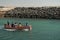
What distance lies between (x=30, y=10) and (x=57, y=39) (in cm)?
9146

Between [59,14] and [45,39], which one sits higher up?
[45,39]

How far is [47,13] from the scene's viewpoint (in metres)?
122

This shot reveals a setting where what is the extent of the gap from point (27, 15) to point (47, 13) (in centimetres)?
971

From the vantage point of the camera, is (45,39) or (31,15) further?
(31,15)

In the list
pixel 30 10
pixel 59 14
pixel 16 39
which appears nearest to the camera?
pixel 16 39

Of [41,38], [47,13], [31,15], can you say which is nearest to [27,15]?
[31,15]

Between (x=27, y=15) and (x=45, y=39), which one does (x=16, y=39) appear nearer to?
(x=45, y=39)

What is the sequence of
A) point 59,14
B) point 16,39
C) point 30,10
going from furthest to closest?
point 30,10, point 59,14, point 16,39

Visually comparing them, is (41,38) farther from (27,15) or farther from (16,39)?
(27,15)

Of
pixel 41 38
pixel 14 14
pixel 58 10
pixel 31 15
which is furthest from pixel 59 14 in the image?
pixel 41 38

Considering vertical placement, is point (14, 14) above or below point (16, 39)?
below

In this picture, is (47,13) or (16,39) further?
(47,13)

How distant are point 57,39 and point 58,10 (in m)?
86.4

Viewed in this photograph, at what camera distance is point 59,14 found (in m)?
119
